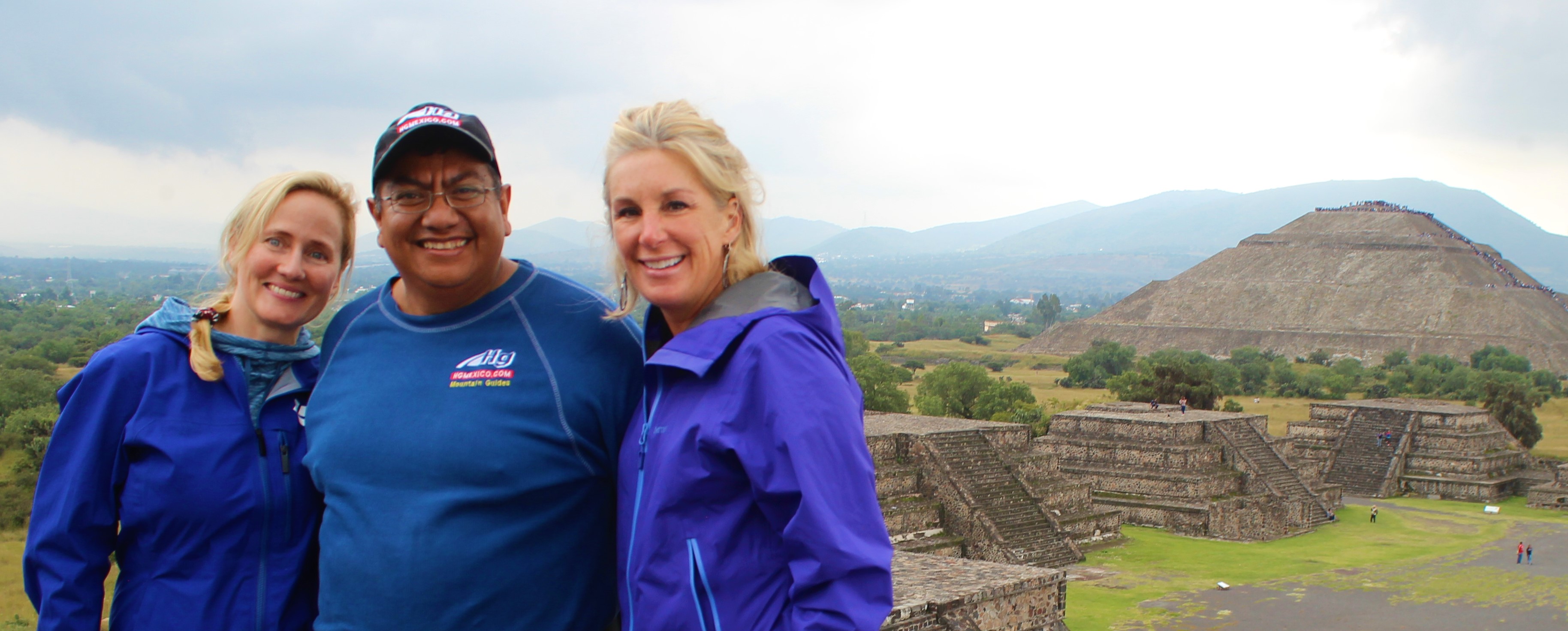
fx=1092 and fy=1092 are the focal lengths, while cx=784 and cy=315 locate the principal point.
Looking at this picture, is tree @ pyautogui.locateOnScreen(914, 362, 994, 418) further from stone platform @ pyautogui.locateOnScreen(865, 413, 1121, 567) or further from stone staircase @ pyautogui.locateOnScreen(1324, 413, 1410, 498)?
stone platform @ pyautogui.locateOnScreen(865, 413, 1121, 567)

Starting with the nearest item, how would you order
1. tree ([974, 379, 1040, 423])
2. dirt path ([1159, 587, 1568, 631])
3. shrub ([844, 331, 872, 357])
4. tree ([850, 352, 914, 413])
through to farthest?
dirt path ([1159, 587, 1568, 631])
tree ([850, 352, 914, 413])
tree ([974, 379, 1040, 423])
shrub ([844, 331, 872, 357])

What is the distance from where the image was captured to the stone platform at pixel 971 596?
840 centimetres

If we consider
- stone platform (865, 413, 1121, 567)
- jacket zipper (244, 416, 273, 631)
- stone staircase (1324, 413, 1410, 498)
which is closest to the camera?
jacket zipper (244, 416, 273, 631)

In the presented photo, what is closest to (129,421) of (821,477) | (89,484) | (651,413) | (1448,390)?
(89,484)

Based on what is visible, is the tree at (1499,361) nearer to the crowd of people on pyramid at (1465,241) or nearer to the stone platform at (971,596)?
the crowd of people on pyramid at (1465,241)

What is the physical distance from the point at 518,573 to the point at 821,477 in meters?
0.92

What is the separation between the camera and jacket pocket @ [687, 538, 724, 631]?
2.30 metres

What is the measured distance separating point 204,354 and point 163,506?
0.41 meters

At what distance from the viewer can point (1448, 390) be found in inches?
1905

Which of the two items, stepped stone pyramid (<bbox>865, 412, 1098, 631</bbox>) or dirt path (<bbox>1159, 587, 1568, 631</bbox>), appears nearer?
dirt path (<bbox>1159, 587, 1568, 631</bbox>)

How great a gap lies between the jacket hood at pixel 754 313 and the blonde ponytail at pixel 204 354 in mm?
1309

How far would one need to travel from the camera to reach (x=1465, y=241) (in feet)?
282

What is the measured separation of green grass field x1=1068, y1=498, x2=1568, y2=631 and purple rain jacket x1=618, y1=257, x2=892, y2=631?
13933 millimetres

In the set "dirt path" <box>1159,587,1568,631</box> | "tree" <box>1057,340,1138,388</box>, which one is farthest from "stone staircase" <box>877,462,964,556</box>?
"tree" <box>1057,340,1138,388</box>
